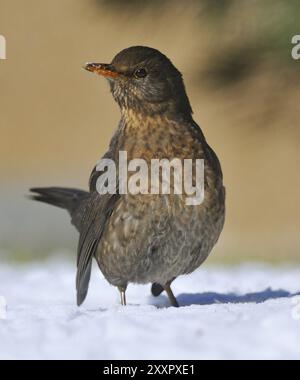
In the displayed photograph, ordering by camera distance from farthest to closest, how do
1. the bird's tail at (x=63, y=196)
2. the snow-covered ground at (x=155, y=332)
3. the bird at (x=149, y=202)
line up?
the bird's tail at (x=63, y=196) → the bird at (x=149, y=202) → the snow-covered ground at (x=155, y=332)

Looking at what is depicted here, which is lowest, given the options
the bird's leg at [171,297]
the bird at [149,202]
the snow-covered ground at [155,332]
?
the snow-covered ground at [155,332]

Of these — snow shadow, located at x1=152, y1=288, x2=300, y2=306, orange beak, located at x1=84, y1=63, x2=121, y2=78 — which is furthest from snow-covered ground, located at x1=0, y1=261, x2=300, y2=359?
orange beak, located at x1=84, y1=63, x2=121, y2=78

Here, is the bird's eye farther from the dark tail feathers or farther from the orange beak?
the dark tail feathers

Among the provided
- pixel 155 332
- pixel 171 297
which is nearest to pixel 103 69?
pixel 171 297

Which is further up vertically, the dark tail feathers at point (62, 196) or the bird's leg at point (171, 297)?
the dark tail feathers at point (62, 196)

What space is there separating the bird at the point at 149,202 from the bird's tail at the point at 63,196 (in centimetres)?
91

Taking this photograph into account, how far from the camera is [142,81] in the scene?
5395mm

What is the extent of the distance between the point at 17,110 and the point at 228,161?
2.52 metres

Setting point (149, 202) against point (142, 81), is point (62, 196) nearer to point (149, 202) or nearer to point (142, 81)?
point (142, 81)

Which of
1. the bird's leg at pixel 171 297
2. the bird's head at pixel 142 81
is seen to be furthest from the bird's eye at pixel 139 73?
the bird's leg at pixel 171 297

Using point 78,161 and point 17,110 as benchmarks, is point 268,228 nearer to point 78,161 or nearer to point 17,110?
point 78,161

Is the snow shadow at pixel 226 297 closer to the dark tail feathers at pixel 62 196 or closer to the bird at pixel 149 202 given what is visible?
the bird at pixel 149 202

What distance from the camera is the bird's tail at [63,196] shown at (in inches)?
257

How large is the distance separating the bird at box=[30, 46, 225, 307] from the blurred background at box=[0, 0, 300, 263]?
23 cm
